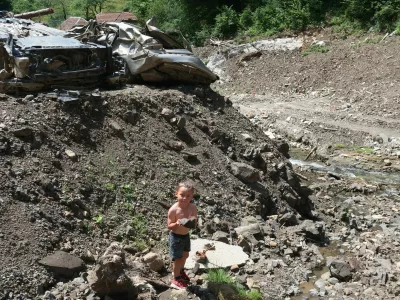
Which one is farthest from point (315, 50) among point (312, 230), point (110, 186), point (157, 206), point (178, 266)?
point (178, 266)

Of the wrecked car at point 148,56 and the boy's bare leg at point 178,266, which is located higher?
the wrecked car at point 148,56

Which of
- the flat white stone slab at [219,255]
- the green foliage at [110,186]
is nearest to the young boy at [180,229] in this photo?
the flat white stone slab at [219,255]

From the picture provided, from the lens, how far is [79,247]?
6477 mm

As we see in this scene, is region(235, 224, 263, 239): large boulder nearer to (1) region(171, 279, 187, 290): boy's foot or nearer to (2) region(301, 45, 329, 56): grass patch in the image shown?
(1) region(171, 279, 187, 290): boy's foot

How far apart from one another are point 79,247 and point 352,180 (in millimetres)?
9290

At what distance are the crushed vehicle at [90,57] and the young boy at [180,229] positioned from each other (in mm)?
4086

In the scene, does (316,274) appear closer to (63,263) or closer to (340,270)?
(340,270)

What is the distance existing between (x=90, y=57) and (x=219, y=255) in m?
4.48

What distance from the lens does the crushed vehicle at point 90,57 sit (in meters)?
A: 8.91

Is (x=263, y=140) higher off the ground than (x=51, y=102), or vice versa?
(x=51, y=102)

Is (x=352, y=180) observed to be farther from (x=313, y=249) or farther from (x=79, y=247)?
(x=79, y=247)

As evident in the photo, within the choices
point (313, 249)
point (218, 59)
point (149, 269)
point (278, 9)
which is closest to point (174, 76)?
point (313, 249)

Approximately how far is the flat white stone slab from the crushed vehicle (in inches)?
146

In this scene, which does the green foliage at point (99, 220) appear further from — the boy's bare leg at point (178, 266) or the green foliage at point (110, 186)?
the boy's bare leg at point (178, 266)
